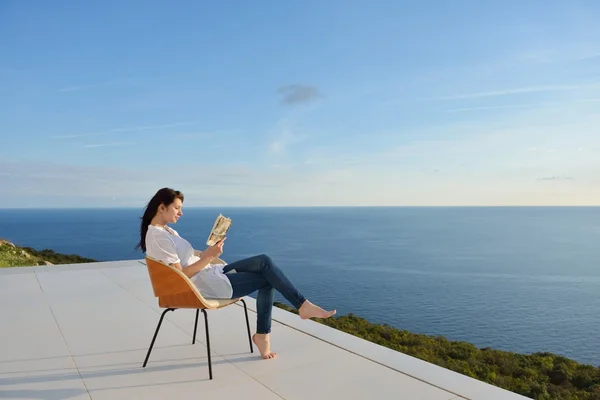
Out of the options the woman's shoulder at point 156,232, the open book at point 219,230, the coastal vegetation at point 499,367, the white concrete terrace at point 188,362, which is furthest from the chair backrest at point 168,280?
the coastal vegetation at point 499,367

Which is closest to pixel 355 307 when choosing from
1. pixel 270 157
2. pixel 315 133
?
pixel 315 133

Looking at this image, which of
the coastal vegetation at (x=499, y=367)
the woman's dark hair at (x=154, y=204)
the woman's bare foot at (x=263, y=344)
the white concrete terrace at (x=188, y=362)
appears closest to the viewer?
the white concrete terrace at (x=188, y=362)

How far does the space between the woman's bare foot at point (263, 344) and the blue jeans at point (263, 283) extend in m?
0.03

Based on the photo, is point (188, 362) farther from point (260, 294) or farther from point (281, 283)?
point (281, 283)

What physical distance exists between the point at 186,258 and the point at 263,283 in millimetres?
453

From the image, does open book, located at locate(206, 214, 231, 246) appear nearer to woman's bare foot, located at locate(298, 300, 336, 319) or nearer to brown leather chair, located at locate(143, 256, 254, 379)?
brown leather chair, located at locate(143, 256, 254, 379)

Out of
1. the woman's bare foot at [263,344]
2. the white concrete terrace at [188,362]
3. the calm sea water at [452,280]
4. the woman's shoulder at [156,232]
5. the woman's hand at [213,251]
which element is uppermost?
the woman's shoulder at [156,232]

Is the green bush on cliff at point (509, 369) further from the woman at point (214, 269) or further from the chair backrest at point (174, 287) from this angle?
the chair backrest at point (174, 287)

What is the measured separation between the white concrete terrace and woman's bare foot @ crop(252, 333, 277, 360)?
0.05 metres

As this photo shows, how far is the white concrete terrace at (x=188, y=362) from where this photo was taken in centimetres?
240

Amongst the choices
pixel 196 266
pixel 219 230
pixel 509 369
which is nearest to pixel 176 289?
pixel 196 266

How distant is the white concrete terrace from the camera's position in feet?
7.87

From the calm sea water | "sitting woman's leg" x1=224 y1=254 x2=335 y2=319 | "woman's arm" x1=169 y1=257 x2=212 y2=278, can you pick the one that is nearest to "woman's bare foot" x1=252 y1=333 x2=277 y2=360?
"sitting woman's leg" x1=224 y1=254 x2=335 y2=319

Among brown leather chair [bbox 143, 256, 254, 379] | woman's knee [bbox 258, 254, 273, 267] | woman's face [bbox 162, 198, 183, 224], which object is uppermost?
woman's face [bbox 162, 198, 183, 224]
